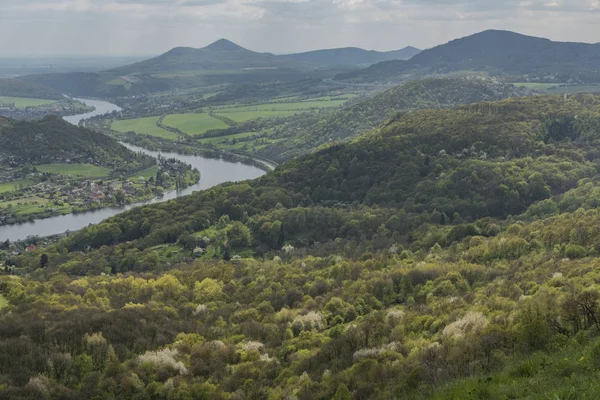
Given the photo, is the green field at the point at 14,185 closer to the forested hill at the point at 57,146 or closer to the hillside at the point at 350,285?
the forested hill at the point at 57,146

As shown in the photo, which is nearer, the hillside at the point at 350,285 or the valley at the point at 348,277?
the hillside at the point at 350,285

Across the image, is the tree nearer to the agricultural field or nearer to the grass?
the agricultural field

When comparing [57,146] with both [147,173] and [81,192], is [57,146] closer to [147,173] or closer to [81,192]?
[147,173]

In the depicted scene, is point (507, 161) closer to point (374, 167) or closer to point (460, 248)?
point (374, 167)

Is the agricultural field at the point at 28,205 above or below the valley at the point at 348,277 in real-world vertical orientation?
below

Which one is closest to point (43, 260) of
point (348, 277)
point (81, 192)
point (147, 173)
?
point (348, 277)

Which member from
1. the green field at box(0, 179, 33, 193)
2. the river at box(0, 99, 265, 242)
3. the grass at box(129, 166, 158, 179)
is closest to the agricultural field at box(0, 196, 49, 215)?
the river at box(0, 99, 265, 242)

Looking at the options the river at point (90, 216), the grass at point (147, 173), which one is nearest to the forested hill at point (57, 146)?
the grass at point (147, 173)
